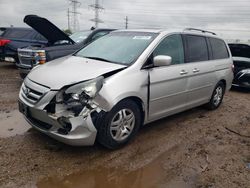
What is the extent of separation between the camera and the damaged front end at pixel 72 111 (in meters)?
3.27

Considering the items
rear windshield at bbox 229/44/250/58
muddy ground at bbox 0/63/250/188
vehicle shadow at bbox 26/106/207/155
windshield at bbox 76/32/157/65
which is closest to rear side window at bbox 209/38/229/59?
vehicle shadow at bbox 26/106/207/155

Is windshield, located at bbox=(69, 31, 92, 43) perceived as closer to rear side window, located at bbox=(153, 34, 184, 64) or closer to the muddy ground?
the muddy ground

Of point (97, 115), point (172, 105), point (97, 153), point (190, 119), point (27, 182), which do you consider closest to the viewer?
point (27, 182)

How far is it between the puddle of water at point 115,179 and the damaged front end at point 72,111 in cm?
42

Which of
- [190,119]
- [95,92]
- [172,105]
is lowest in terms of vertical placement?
[190,119]

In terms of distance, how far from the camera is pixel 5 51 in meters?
9.98

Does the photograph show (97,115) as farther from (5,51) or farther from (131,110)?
(5,51)

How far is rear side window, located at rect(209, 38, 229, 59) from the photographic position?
587cm

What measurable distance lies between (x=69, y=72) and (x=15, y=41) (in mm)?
7616

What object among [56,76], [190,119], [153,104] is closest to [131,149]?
[153,104]

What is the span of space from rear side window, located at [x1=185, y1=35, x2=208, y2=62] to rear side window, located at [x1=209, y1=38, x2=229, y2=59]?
0.37m

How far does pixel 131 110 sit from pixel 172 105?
3.52ft

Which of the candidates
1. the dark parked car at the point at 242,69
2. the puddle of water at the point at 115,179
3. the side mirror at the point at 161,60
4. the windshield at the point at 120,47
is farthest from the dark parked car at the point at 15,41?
the puddle of water at the point at 115,179

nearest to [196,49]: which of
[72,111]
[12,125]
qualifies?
[72,111]
